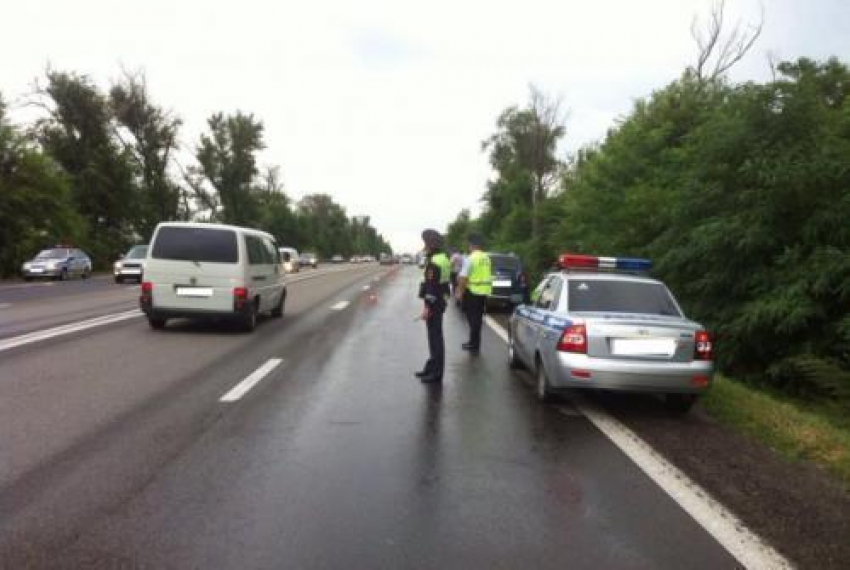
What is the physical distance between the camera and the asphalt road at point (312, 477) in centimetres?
359

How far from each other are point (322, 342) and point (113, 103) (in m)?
52.5

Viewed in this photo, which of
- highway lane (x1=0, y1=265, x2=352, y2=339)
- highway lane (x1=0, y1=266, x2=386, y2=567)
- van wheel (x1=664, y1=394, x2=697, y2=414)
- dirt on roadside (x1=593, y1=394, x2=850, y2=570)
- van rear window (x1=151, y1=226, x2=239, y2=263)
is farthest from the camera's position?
highway lane (x1=0, y1=265, x2=352, y2=339)

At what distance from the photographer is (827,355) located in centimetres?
912

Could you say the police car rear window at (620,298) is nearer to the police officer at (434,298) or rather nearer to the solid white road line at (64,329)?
the police officer at (434,298)

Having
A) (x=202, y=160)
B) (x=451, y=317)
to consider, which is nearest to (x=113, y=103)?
(x=202, y=160)

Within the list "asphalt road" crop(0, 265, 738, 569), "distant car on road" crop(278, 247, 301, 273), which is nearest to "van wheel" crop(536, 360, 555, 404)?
"asphalt road" crop(0, 265, 738, 569)

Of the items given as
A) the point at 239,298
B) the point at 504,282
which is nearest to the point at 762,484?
the point at 239,298

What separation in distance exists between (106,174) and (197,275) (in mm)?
38933

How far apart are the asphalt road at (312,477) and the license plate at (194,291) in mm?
3485

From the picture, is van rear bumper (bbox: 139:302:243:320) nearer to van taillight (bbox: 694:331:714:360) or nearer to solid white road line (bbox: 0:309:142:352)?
solid white road line (bbox: 0:309:142:352)

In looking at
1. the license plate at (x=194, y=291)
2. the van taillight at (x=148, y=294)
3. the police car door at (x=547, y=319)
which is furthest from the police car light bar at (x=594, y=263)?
the van taillight at (x=148, y=294)

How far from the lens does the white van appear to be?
12445 mm

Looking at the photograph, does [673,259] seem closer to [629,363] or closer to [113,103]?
[629,363]

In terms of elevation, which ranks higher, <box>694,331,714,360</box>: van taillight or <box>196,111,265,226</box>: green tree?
<box>196,111,265,226</box>: green tree
